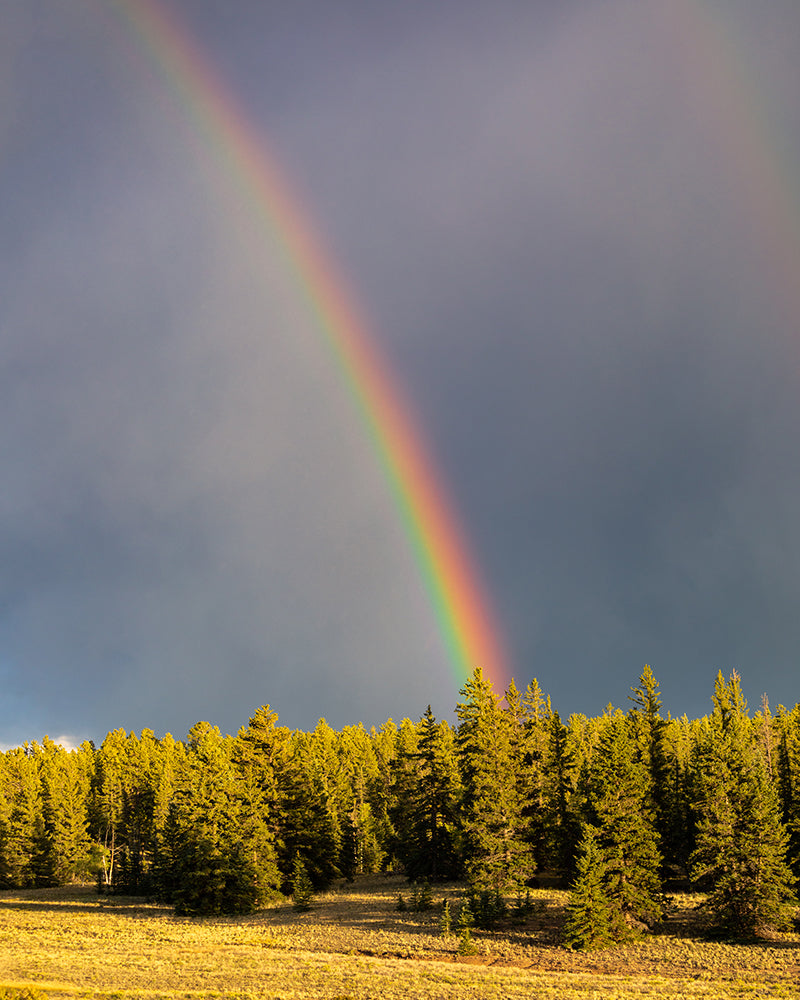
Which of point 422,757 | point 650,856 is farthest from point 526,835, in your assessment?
point 650,856

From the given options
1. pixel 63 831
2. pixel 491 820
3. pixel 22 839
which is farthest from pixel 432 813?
pixel 22 839

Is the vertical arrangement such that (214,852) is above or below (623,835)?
Result: below

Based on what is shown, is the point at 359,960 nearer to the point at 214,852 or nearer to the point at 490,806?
the point at 490,806

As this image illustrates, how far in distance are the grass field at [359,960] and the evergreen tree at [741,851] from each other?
1.73 meters

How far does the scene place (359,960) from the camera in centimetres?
3416

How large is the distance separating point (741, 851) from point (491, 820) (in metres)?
14.4

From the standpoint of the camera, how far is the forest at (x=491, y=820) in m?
39.6

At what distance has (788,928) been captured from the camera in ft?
133

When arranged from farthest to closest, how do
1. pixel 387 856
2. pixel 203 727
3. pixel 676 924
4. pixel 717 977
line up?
1. pixel 203 727
2. pixel 387 856
3. pixel 676 924
4. pixel 717 977

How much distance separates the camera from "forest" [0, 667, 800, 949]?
130ft

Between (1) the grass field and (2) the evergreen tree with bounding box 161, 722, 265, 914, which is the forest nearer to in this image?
(2) the evergreen tree with bounding box 161, 722, 265, 914

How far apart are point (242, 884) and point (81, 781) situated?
6048 cm

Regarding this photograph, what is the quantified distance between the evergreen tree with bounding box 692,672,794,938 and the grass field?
1.73 metres

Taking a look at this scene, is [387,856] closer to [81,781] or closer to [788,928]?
[81,781]
